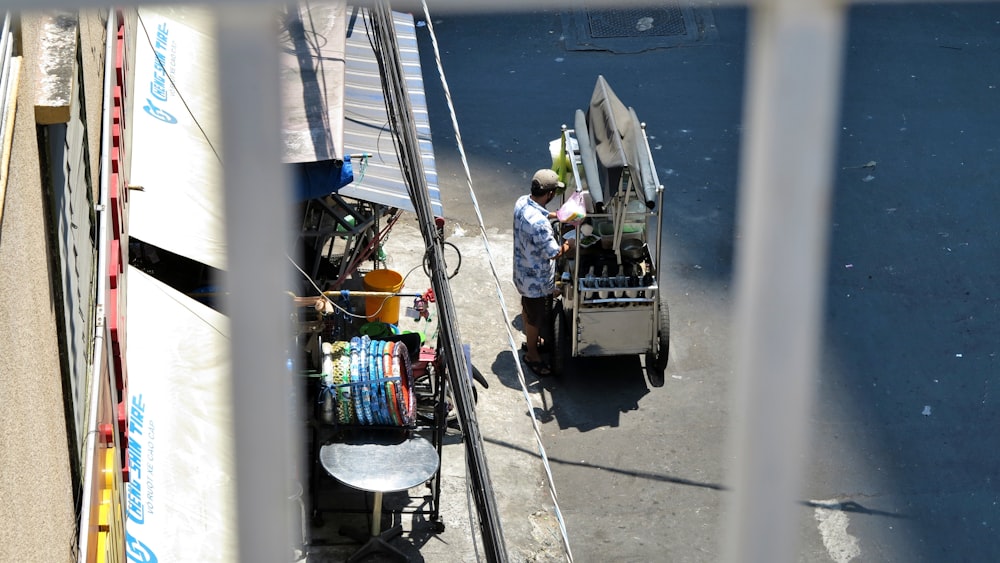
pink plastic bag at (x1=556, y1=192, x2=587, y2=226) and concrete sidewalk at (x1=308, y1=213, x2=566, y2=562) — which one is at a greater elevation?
pink plastic bag at (x1=556, y1=192, x2=587, y2=226)

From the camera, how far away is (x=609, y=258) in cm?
795

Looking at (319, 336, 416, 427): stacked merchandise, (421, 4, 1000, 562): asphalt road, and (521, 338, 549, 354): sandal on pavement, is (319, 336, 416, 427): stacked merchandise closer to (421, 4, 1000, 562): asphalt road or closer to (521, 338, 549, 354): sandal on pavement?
(421, 4, 1000, 562): asphalt road

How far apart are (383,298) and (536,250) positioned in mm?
1107

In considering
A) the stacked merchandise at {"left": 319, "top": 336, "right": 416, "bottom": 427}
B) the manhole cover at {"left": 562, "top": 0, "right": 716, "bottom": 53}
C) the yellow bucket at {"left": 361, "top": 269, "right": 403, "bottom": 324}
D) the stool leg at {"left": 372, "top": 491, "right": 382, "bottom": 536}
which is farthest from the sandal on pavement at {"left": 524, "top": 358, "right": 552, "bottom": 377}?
the manhole cover at {"left": 562, "top": 0, "right": 716, "bottom": 53}

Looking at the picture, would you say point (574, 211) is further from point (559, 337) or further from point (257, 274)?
point (257, 274)

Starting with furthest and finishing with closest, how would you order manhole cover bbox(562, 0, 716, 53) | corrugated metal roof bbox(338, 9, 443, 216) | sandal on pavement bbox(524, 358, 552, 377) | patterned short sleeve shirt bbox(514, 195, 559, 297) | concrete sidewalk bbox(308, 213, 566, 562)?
manhole cover bbox(562, 0, 716, 53), sandal on pavement bbox(524, 358, 552, 377), patterned short sleeve shirt bbox(514, 195, 559, 297), corrugated metal roof bbox(338, 9, 443, 216), concrete sidewalk bbox(308, 213, 566, 562)

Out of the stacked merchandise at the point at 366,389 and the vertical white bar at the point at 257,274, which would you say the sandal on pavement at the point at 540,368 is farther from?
the vertical white bar at the point at 257,274

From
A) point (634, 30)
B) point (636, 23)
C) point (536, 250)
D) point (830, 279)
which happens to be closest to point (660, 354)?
point (536, 250)

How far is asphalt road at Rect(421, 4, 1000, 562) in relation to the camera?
274 inches

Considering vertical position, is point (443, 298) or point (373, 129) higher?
point (373, 129)

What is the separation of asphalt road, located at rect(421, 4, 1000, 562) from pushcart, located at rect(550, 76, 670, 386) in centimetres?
→ 41

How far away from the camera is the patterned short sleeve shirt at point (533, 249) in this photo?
7734 millimetres

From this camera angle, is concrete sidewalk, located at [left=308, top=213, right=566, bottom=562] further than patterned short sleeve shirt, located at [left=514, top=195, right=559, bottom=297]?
No

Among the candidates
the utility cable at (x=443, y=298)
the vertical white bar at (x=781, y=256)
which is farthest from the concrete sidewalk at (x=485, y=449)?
the vertical white bar at (x=781, y=256)
